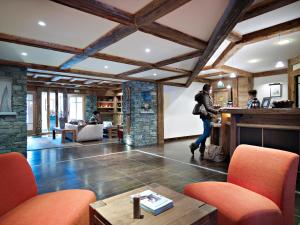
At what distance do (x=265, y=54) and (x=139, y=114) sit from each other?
4.34 meters

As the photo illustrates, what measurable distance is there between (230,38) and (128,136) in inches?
183

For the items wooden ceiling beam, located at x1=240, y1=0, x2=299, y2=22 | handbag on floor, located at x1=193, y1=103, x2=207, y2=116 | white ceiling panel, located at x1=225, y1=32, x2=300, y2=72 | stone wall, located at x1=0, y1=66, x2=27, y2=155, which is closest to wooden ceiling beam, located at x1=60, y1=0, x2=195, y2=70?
wooden ceiling beam, located at x1=240, y1=0, x2=299, y2=22

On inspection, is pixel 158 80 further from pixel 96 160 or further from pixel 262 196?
pixel 262 196

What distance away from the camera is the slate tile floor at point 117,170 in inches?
122

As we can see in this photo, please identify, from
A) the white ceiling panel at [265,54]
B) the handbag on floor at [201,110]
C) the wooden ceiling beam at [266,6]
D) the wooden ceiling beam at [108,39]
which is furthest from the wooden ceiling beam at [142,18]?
the white ceiling panel at [265,54]

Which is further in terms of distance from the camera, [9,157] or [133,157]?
[133,157]

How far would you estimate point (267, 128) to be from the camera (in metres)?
3.37

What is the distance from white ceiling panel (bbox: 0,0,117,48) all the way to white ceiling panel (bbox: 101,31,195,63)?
475mm

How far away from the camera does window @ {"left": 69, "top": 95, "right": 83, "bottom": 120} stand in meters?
10.7

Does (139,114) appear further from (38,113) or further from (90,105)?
(38,113)

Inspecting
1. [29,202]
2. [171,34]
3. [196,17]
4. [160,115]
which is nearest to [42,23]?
[171,34]

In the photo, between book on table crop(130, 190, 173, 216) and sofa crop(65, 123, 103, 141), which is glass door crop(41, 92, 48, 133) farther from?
book on table crop(130, 190, 173, 216)

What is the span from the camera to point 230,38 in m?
3.76

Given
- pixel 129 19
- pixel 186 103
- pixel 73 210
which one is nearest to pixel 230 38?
pixel 129 19
